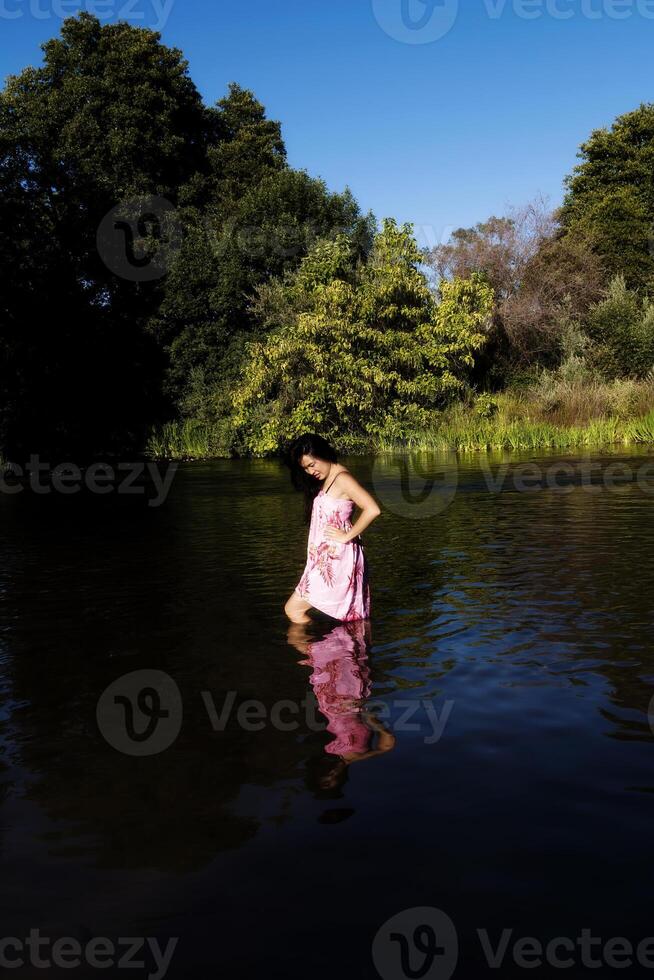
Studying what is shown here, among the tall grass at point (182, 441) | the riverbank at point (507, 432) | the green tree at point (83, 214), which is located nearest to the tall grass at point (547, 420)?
the riverbank at point (507, 432)

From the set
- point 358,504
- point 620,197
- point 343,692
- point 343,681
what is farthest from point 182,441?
point 343,692

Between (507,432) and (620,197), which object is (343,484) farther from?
(620,197)

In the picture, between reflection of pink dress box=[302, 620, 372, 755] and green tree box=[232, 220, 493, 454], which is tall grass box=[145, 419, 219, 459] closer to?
green tree box=[232, 220, 493, 454]

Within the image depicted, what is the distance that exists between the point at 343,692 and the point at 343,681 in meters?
0.24

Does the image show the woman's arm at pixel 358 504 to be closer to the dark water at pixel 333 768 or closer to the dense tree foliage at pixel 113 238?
the dark water at pixel 333 768

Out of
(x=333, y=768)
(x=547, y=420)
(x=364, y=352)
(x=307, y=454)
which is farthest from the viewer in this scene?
(x=364, y=352)

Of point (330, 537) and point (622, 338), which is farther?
point (622, 338)

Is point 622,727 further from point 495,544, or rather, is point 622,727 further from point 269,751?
point 495,544

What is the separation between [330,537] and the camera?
7.59 metres

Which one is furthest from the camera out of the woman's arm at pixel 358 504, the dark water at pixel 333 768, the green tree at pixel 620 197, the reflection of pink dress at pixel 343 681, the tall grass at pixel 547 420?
the green tree at pixel 620 197

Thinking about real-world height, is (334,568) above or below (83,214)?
below

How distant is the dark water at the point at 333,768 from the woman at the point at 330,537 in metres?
0.27

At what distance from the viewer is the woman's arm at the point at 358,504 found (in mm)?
7254

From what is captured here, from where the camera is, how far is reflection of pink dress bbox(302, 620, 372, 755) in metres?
5.15
